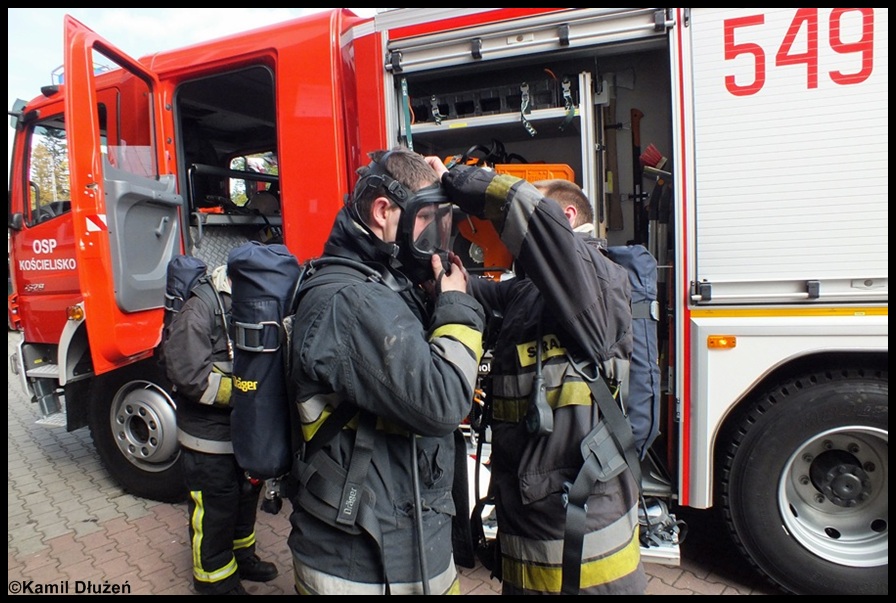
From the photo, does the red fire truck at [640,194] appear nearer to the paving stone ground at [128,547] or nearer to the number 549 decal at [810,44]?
the number 549 decal at [810,44]

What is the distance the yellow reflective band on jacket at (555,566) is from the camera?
1.50m

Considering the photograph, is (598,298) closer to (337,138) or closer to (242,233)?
(337,138)

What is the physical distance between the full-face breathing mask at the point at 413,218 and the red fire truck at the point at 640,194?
1.40 m

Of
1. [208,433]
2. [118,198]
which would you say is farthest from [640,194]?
[118,198]

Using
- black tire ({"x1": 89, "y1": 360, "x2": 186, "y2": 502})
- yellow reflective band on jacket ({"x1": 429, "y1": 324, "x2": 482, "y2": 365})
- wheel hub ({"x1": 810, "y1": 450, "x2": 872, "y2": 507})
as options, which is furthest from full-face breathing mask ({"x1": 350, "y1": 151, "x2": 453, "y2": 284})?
black tire ({"x1": 89, "y1": 360, "x2": 186, "y2": 502})

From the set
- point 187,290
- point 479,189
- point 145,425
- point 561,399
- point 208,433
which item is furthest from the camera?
point 145,425

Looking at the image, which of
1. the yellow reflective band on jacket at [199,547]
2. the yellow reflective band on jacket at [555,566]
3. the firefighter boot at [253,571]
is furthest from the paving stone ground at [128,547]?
the yellow reflective band on jacket at [555,566]

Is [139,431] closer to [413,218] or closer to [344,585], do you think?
[344,585]

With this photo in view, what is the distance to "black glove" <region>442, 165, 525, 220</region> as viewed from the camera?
4.66 ft

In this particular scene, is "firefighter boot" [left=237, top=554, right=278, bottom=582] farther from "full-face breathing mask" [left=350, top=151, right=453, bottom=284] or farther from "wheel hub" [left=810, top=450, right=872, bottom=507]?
"wheel hub" [left=810, top=450, right=872, bottom=507]

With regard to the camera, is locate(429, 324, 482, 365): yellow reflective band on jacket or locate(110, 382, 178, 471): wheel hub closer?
locate(429, 324, 482, 365): yellow reflective band on jacket

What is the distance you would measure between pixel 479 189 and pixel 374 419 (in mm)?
650

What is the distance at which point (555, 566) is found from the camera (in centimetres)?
152

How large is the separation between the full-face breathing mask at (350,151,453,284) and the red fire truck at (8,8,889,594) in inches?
55.0
